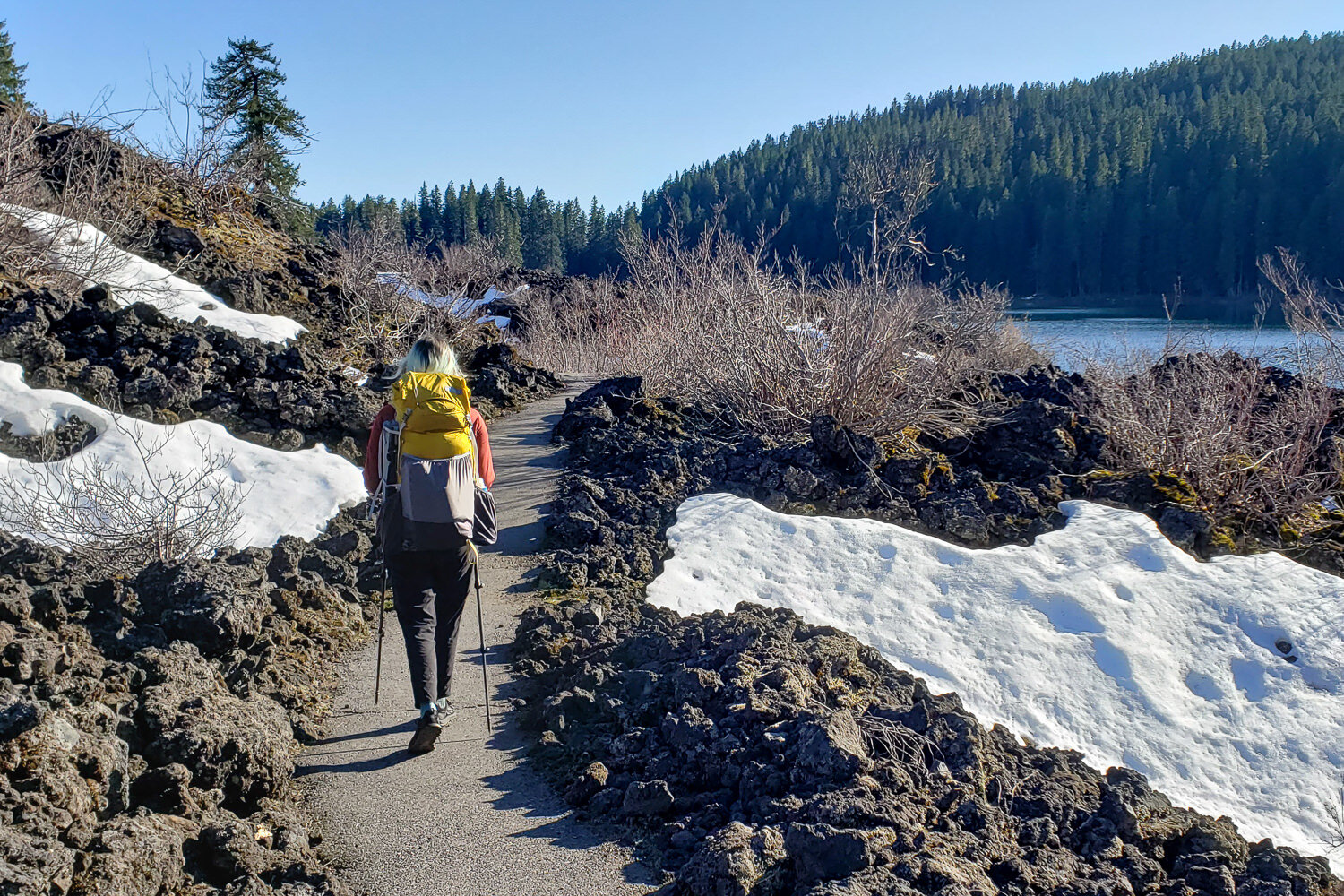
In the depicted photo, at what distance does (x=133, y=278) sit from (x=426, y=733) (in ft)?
29.8

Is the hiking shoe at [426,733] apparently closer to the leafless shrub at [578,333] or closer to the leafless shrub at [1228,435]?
the leafless shrub at [1228,435]

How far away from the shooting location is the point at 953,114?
9562 centimetres

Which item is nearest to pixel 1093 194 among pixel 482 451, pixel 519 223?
pixel 519 223

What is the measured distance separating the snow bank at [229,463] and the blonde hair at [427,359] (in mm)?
2606

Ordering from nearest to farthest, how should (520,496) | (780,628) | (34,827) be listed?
(34,827)
(780,628)
(520,496)

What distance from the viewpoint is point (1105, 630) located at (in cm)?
536

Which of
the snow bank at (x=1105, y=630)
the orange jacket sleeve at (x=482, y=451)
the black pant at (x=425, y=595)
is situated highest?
the orange jacket sleeve at (x=482, y=451)

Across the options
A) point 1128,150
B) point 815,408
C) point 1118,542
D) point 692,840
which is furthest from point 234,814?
point 1128,150

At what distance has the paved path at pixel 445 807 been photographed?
282 centimetres

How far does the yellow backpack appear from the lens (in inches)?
138

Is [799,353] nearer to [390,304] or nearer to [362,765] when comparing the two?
[362,765]

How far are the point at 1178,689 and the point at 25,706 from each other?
Answer: 5251mm

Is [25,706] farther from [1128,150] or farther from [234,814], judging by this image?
[1128,150]

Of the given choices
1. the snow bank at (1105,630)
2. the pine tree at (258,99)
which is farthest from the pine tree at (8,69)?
the snow bank at (1105,630)
